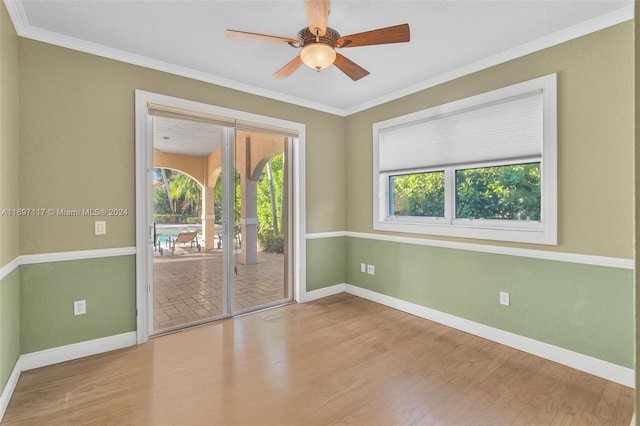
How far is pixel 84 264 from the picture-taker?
8.71 feet

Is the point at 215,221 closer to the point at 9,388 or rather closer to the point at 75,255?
the point at 75,255

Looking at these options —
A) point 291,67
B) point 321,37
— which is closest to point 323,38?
point 321,37

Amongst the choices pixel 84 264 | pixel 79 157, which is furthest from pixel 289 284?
pixel 79 157

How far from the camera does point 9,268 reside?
6.89 feet

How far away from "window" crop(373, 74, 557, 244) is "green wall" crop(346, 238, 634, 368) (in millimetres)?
267

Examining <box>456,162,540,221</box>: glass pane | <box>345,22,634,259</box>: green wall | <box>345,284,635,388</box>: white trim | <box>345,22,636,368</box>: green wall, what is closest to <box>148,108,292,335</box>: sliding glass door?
<box>345,284,635,388</box>: white trim

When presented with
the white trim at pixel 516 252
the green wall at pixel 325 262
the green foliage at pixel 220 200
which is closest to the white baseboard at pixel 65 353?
the green foliage at pixel 220 200

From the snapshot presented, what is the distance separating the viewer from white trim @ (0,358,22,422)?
1.94 m

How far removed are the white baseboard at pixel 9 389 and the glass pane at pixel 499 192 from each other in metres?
3.89

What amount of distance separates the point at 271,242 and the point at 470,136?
2554 mm

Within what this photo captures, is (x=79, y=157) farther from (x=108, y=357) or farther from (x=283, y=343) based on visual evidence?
(x=283, y=343)

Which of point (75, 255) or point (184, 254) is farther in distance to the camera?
point (184, 254)

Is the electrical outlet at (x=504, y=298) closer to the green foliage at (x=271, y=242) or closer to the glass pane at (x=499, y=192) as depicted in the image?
the glass pane at (x=499, y=192)

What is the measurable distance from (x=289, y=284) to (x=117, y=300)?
1.92 m
